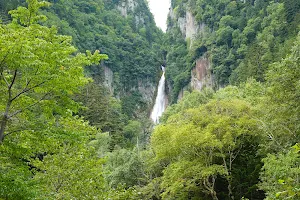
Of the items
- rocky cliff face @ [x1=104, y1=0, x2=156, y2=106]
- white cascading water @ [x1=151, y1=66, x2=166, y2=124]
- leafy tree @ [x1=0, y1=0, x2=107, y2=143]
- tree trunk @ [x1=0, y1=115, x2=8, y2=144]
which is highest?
rocky cliff face @ [x1=104, y1=0, x2=156, y2=106]

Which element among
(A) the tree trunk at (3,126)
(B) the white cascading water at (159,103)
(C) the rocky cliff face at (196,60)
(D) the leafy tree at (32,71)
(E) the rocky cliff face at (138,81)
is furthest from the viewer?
(E) the rocky cliff face at (138,81)

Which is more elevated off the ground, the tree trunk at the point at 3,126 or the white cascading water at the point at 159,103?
the white cascading water at the point at 159,103

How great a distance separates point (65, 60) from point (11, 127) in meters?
2.41

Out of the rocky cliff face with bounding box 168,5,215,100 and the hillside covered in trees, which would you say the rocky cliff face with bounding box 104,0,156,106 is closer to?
the rocky cliff face with bounding box 168,5,215,100

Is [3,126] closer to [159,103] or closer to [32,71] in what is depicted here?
[32,71]

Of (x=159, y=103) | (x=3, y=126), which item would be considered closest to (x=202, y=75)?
(x=159, y=103)

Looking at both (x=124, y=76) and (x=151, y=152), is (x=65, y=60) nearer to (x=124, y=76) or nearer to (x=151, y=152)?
(x=151, y=152)

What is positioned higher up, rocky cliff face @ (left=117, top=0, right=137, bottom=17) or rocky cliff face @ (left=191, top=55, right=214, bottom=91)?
rocky cliff face @ (left=117, top=0, right=137, bottom=17)

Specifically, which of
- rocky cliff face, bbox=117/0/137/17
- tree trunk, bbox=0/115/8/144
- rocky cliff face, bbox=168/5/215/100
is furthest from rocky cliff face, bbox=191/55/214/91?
tree trunk, bbox=0/115/8/144

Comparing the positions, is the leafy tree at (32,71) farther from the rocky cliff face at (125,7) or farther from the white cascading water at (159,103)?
the rocky cliff face at (125,7)

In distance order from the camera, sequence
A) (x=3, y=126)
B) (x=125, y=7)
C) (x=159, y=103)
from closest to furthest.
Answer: (x=3, y=126), (x=159, y=103), (x=125, y=7)

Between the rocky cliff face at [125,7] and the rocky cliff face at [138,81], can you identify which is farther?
the rocky cliff face at [125,7]

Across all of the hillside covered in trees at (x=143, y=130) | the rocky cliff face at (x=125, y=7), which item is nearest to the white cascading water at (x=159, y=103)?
the hillside covered in trees at (x=143, y=130)

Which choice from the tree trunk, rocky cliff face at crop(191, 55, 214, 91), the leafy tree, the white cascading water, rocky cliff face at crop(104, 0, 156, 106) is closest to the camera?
the leafy tree
